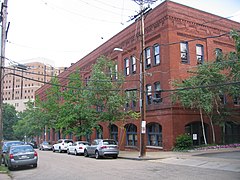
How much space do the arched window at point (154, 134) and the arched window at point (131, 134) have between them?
2.79 m

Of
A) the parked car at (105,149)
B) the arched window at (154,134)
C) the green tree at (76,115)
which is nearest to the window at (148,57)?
the arched window at (154,134)

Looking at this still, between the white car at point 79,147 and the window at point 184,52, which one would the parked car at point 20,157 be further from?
the window at point 184,52

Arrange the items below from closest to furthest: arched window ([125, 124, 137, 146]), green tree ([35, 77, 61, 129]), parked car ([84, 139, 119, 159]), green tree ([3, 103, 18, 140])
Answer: parked car ([84, 139, 119, 159]) → arched window ([125, 124, 137, 146]) → green tree ([35, 77, 61, 129]) → green tree ([3, 103, 18, 140])

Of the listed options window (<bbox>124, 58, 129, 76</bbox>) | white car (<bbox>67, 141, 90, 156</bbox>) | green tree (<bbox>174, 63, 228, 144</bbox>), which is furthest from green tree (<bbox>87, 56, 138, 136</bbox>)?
window (<bbox>124, 58, 129, 76</bbox>)

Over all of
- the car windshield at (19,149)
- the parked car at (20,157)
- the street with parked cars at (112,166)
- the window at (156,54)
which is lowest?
the street with parked cars at (112,166)

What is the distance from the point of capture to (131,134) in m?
32.5

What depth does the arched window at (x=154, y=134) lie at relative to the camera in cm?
2739

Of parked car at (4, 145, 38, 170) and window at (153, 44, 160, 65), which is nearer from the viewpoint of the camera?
parked car at (4, 145, 38, 170)

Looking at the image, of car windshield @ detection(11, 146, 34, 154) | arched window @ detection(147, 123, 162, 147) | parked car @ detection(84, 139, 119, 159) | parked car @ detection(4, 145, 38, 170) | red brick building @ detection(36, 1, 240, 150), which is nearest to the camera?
parked car @ detection(4, 145, 38, 170)

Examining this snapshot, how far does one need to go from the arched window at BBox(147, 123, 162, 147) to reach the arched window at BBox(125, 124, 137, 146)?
2.79 m

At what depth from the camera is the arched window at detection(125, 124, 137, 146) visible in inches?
1247

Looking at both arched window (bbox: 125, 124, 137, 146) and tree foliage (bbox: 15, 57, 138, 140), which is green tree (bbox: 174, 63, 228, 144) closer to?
tree foliage (bbox: 15, 57, 138, 140)

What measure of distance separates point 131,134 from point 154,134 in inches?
187

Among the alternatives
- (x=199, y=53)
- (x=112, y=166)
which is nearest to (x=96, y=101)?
(x=112, y=166)
